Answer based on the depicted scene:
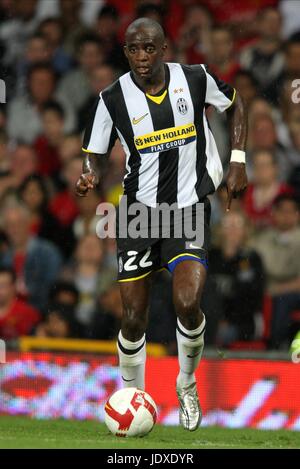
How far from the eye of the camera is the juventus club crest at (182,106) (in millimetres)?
7316

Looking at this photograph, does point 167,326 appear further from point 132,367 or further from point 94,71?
point 94,71

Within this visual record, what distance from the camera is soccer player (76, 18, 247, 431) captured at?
23.7 ft

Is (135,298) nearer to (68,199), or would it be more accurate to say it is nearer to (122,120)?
(122,120)

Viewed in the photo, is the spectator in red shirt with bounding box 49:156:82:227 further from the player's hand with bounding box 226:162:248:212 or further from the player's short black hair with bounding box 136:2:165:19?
the player's hand with bounding box 226:162:248:212

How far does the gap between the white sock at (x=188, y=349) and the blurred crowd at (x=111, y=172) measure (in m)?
2.51

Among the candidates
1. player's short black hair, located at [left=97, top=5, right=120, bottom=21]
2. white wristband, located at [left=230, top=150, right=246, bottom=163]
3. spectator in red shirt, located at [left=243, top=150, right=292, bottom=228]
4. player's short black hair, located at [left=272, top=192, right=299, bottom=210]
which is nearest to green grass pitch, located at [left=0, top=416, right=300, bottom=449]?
white wristband, located at [left=230, top=150, right=246, bottom=163]

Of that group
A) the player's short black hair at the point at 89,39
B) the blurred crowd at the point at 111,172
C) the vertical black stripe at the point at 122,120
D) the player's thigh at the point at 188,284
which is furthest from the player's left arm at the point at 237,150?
the player's short black hair at the point at 89,39

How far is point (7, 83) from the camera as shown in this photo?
1280cm

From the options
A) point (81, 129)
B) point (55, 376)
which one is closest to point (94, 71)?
point (81, 129)

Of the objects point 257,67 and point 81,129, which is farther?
point 81,129

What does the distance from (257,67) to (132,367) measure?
4.66m

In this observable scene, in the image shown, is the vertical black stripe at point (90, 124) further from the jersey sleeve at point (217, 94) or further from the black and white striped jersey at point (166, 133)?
the jersey sleeve at point (217, 94)

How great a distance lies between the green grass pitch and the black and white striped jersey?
1.50m

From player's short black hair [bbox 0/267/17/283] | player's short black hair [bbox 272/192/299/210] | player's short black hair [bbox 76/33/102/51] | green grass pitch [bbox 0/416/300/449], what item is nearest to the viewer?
green grass pitch [bbox 0/416/300/449]
